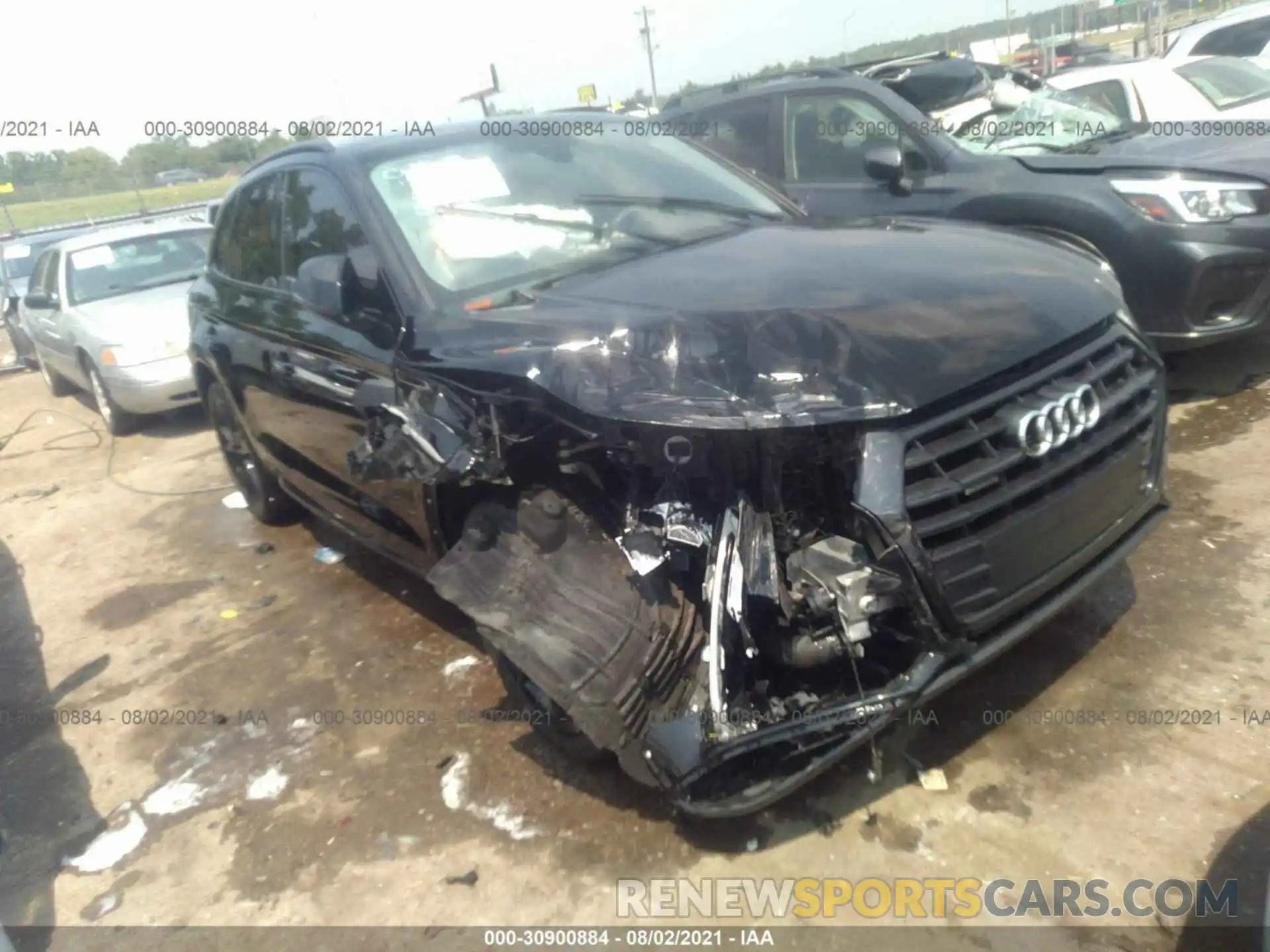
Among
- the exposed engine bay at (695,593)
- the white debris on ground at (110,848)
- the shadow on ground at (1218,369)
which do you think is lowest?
Answer: the white debris on ground at (110,848)

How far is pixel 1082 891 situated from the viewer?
2.37 m

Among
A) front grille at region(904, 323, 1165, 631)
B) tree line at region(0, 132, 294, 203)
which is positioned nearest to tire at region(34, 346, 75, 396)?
front grille at region(904, 323, 1165, 631)

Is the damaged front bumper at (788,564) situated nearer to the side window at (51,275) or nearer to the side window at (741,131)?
the side window at (741,131)

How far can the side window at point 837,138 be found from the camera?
5602 mm

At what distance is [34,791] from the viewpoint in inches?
139

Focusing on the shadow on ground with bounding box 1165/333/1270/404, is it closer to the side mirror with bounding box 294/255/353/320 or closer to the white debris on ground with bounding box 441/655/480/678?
the white debris on ground with bounding box 441/655/480/678

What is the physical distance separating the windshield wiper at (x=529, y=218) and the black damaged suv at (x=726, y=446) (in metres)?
0.01

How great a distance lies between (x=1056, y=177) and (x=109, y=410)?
23.6ft

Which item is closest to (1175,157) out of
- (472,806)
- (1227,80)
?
(1227,80)

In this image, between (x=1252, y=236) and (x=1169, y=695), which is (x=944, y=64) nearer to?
(x=1252, y=236)

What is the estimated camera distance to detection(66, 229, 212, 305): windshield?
8.41m

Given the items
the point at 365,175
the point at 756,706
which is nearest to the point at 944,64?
the point at 365,175

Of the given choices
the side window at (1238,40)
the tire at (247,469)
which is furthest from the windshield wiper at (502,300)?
the side window at (1238,40)

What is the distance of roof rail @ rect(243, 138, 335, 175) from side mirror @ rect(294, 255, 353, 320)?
545mm
